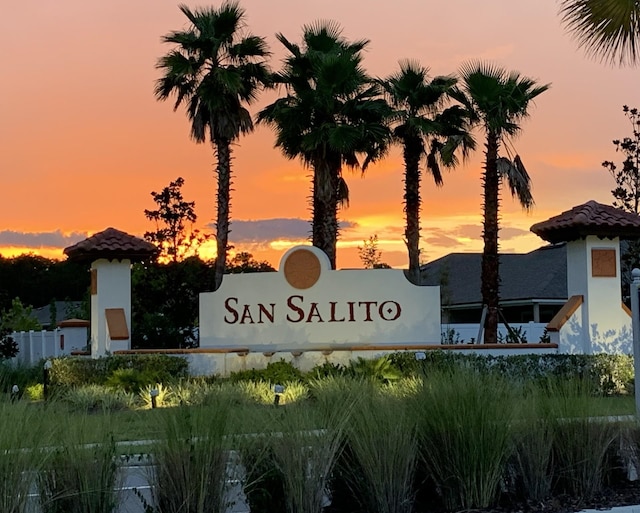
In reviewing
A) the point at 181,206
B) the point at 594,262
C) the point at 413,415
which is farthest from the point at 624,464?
the point at 181,206

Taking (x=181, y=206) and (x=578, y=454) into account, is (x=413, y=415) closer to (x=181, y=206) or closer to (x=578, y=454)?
(x=578, y=454)

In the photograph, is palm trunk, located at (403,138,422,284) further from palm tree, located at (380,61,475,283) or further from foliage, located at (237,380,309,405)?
foliage, located at (237,380,309,405)

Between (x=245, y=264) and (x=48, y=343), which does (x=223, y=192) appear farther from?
(x=245, y=264)

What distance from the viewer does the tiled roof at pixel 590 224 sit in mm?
18077

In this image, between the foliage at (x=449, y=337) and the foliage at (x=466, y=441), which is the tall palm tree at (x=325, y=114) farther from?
the foliage at (x=466, y=441)

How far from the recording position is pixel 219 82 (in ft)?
92.2

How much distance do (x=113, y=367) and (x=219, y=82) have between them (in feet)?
41.3

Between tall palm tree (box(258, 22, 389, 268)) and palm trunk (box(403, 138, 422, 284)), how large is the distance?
184 cm

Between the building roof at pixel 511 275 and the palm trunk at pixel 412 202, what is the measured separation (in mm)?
8010

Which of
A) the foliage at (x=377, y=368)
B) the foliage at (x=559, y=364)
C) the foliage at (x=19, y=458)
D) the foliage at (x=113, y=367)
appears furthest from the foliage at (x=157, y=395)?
the foliage at (x=19, y=458)

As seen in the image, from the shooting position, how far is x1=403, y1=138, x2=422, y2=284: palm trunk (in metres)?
28.5

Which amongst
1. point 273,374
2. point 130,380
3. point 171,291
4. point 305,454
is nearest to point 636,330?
point 305,454

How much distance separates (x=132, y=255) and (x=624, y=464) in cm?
1307

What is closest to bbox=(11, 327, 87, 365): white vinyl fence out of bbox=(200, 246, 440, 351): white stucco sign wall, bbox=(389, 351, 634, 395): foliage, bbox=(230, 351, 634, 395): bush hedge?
bbox=(200, 246, 440, 351): white stucco sign wall
